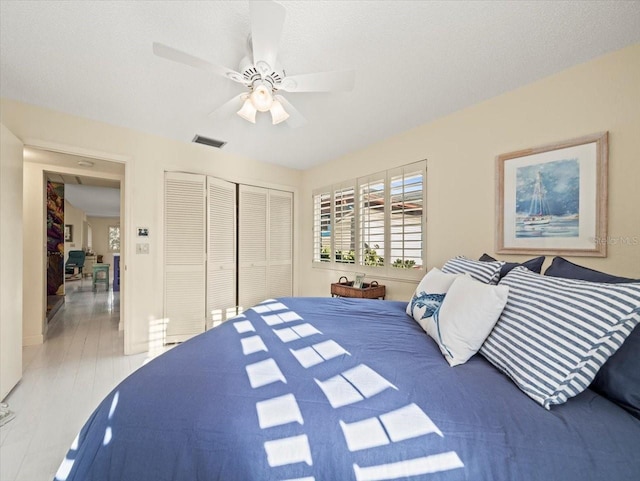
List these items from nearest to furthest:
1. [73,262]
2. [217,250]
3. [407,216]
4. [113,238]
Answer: [407,216] < [217,250] < [73,262] < [113,238]

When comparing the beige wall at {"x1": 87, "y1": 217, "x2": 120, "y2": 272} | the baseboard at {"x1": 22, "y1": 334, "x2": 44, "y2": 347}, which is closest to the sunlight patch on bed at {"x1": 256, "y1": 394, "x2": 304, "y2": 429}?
the baseboard at {"x1": 22, "y1": 334, "x2": 44, "y2": 347}

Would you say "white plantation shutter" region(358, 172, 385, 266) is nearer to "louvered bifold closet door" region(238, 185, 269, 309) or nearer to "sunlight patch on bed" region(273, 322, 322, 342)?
"louvered bifold closet door" region(238, 185, 269, 309)

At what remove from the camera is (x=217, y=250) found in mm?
3439

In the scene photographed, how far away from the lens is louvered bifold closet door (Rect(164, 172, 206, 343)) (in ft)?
10.3

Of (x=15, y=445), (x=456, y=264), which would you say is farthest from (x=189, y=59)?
(x=15, y=445)

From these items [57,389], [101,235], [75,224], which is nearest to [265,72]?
[57,389]

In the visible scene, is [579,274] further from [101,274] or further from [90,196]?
[90,196]

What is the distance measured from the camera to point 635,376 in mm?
813

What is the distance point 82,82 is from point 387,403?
296 centimetres

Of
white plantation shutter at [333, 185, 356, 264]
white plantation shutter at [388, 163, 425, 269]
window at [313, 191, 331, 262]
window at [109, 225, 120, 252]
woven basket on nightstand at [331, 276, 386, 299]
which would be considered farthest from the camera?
window at [109, 225, 120, 252]

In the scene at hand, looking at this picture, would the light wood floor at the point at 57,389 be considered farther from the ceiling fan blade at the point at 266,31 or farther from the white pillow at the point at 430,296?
the ceiling fan blade at the point at 266,31

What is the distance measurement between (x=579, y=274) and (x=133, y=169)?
3806 mm

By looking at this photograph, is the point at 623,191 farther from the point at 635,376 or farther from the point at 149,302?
the point at 149,302

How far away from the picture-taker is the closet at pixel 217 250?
3.15 meters
